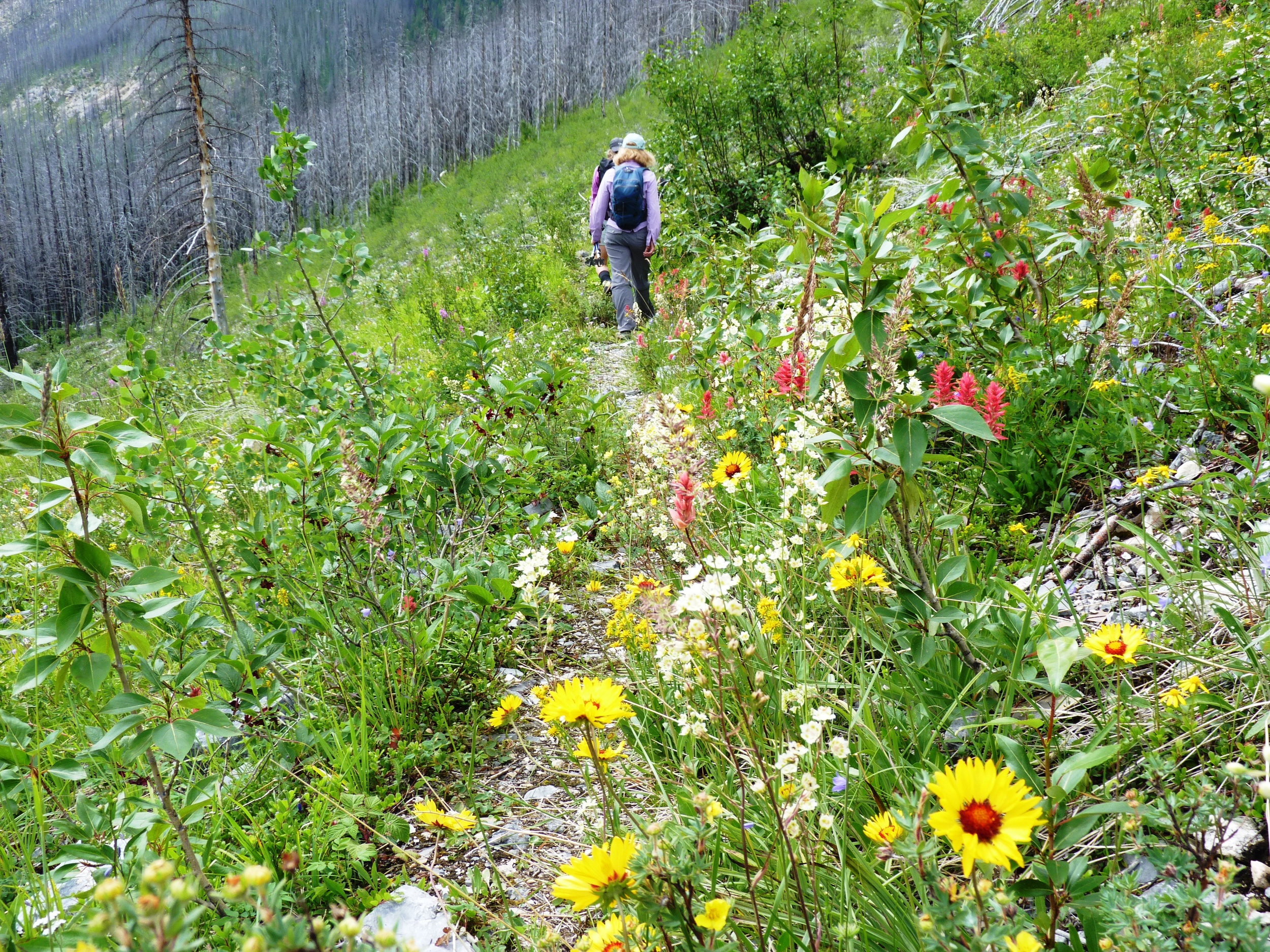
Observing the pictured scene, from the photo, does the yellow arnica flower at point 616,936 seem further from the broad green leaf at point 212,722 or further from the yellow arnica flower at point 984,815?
the broad green leaf at point 212,722

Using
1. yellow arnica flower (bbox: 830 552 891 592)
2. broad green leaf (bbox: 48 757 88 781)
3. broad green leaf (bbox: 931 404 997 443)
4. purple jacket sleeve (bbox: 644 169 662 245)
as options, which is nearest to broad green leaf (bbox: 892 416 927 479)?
broad green leaf (bbox: 931 404 997 443)

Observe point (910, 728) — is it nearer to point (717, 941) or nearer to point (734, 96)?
point (717, 941)

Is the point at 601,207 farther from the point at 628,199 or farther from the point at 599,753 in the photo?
the point at 599,753

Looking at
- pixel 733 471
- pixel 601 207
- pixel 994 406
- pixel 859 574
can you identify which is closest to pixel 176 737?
pixel 859 574

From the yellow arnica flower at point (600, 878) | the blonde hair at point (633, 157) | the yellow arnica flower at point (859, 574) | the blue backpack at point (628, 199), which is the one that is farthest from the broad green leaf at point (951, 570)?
the blonde hair at point (633, 157)

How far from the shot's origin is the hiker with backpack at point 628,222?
7422 mm

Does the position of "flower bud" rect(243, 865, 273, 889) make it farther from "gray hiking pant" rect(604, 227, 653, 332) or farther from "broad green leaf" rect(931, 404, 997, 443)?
"gray hiking pant" rect(604, 227, 653, 332)

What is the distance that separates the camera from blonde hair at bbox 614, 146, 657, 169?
7598mm

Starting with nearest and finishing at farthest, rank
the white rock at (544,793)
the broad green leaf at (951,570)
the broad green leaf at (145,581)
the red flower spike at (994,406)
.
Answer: the broad green leaf at (145,581)
the broad green leaf at (951,570)
the red flower spike at (994,406)
the white rock at (544,793)

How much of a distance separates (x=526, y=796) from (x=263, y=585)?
129 centimetres

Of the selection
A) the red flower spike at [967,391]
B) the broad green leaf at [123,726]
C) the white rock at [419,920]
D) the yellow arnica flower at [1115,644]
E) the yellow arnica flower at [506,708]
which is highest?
the red flower spike at [967,391]

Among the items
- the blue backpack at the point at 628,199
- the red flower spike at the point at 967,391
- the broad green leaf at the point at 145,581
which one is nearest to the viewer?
the broad green leaf at the point at 145,581

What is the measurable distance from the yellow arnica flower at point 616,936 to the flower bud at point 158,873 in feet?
1.94

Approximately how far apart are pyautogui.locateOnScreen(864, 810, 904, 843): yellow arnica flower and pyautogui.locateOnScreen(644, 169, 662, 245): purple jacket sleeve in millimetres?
7076
